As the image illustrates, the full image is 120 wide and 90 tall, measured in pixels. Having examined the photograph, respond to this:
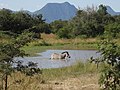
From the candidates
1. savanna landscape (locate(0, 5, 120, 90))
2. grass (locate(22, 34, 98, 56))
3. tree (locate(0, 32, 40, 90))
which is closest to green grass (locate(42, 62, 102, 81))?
savanna landscape (locate(0, 5, 120, 90))

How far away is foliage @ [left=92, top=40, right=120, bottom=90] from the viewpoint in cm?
652

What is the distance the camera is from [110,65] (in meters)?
6.75

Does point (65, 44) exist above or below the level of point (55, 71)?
below

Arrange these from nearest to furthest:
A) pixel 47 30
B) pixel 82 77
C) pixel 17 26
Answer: pixel 82 77 → pixel 17 26 → pixel 47 30

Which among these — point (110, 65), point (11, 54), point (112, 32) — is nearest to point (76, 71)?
point (112, 32)

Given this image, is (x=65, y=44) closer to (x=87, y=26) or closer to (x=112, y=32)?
(x=87, y=26)

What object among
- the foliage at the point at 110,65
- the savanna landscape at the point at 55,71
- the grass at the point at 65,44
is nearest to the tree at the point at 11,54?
the savanna landscape at the point at 55,71

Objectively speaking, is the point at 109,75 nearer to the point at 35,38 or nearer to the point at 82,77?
the point at 35,38

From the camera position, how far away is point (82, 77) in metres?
13.0

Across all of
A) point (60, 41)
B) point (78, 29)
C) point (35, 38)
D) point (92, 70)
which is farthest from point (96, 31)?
point (35, 38)

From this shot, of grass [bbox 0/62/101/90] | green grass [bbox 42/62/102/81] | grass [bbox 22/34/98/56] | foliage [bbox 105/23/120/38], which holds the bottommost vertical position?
grass [bbox 22/34/98/56]

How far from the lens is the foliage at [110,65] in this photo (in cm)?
652

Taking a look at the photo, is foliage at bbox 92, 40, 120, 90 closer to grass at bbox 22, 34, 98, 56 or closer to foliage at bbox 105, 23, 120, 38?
foliage at bbox 105, 23, 120, 38

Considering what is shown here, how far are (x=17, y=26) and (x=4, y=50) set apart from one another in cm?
3788
